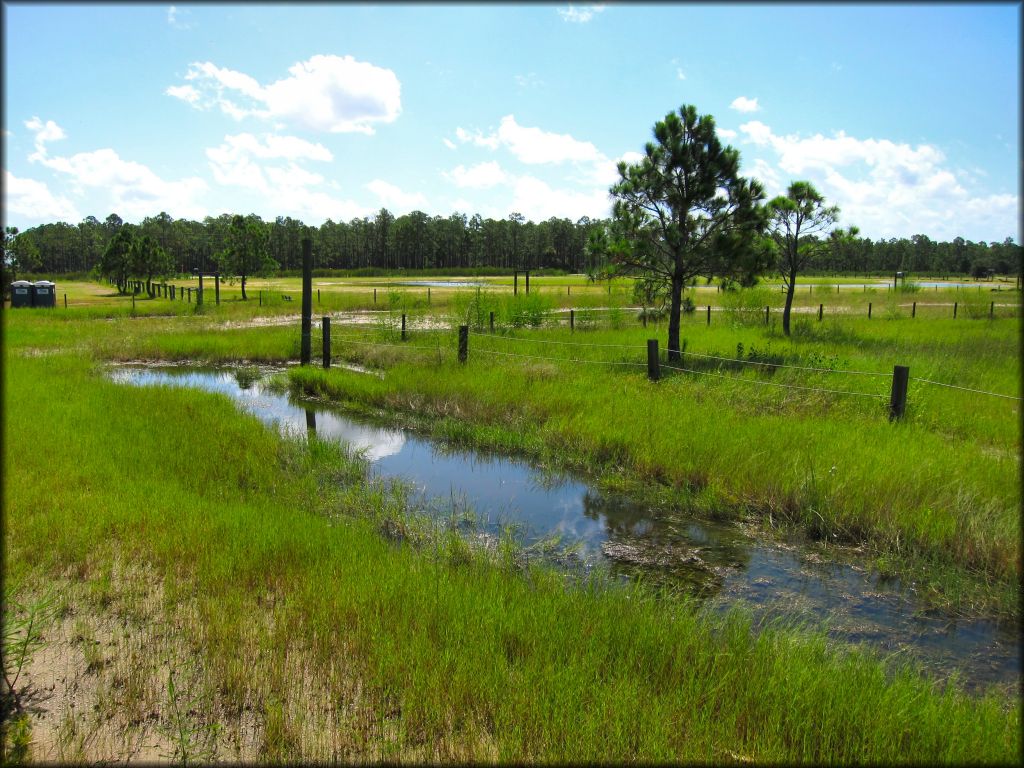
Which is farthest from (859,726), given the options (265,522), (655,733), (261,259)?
(261,259)

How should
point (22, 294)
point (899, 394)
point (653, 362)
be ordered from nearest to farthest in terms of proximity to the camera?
1. point (899, 394)
2. point (653, 362)
3. point (22, 294)

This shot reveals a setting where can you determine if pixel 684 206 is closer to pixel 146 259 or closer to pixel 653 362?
pixel 653 362

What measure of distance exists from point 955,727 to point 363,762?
302 centimetres

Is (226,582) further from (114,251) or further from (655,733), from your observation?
(114,251)

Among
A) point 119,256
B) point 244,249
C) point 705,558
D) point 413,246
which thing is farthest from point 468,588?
point 413,246

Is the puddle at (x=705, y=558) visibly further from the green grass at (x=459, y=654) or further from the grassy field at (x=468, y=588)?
the green grass at (x=459, y=654)

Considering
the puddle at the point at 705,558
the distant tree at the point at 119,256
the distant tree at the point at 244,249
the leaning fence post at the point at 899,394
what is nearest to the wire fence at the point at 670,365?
the leaning fence post at the point at 899,394

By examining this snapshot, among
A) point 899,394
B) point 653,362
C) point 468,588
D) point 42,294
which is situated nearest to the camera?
point 468,588

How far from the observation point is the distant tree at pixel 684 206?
48.1ft

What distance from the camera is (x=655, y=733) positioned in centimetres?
331

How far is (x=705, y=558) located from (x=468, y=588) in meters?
2.85

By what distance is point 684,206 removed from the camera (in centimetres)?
1520

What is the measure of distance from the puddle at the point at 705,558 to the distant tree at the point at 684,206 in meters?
7.50

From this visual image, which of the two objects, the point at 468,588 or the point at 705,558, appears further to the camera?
the point at 705,558
